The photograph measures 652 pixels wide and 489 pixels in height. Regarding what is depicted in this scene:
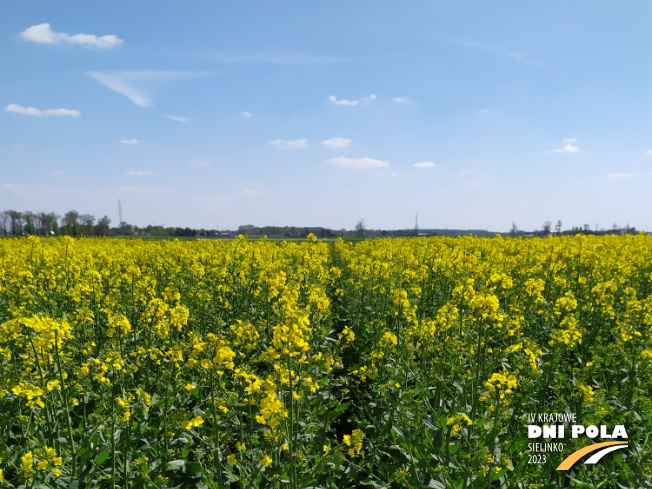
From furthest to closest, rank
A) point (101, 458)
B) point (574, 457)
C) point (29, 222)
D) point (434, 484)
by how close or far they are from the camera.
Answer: point (29, 222) → point (574, 457) → point (101, 458) → point (434, 484)

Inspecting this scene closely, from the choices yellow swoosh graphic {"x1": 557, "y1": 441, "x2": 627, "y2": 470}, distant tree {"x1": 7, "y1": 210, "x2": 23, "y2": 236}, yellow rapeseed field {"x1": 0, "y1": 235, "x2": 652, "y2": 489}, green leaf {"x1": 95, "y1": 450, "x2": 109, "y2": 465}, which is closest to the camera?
yellow rapeseed field {"x1": 0, "y1": 235, "x2": 652, "y2": 489}

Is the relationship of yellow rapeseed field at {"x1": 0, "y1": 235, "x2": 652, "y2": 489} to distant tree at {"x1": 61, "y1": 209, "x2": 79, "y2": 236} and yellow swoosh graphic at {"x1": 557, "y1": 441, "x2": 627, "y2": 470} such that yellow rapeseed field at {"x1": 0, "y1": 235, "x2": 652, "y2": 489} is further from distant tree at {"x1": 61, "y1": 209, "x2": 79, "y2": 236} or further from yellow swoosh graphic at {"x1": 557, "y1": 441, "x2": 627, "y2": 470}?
distant tree at {"x1": 61, "y1": 209, "x2": 79, "y2": 236}

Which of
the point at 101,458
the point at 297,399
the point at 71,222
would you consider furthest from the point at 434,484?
the point at 71,222

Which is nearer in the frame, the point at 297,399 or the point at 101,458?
the point at 297,399

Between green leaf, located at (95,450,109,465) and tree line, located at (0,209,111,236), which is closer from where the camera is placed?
green leaf, located at (95,450,109,465)

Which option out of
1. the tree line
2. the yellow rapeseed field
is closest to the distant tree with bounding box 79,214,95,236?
the tree line

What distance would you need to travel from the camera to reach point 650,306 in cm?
503

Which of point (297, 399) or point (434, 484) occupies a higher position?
point (297, 399)

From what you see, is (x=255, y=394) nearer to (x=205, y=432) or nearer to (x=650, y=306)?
(x=205, y=432)

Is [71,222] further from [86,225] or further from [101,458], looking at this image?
[101,458]

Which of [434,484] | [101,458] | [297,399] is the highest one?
[297,399]

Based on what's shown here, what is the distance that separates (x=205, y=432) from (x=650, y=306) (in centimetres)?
603

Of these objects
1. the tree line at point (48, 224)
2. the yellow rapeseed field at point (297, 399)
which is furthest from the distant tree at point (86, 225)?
the yellow rapeseed field at point (297, 399)

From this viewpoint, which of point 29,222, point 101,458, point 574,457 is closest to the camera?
point 101,458
